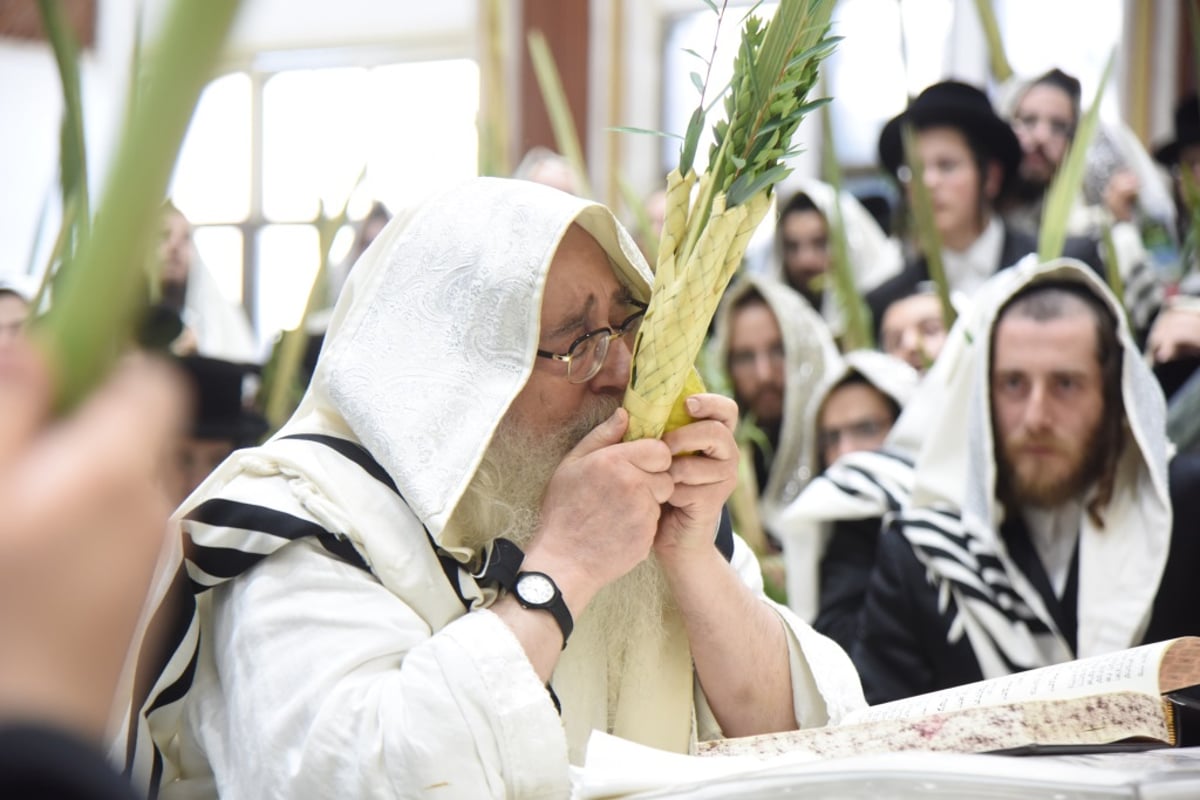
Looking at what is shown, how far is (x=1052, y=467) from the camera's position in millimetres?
3164

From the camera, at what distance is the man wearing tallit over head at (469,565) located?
157 centimetres

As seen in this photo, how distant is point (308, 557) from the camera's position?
1.74 metres

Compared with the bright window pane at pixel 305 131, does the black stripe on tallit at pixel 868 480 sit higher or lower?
lower

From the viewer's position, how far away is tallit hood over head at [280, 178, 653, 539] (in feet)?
5.91

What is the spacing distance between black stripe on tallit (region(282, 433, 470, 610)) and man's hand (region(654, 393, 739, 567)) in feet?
0.90

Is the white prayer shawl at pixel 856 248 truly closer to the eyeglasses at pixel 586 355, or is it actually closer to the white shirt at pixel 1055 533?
the white shirt at pixel 1055 533

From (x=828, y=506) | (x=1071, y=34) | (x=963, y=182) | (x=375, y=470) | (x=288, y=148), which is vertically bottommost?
(x=828, y=506)

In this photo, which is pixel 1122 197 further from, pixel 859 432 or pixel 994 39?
pixel 859 432

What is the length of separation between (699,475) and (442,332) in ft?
1.22

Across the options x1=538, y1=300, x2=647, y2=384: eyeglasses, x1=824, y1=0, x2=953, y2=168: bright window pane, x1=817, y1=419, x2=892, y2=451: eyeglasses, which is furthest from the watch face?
x1=824, y1=0, x2=953, y2=168: bright window pane

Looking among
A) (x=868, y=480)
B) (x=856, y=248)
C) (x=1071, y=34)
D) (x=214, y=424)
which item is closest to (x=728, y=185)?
(x=214, y=424)

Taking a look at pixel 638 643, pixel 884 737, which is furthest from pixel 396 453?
pixel 884 737

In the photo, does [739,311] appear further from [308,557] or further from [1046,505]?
[308,557]

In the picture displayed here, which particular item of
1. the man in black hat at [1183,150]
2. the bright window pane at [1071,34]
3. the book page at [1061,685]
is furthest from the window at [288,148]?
the book page at [1061,685]
